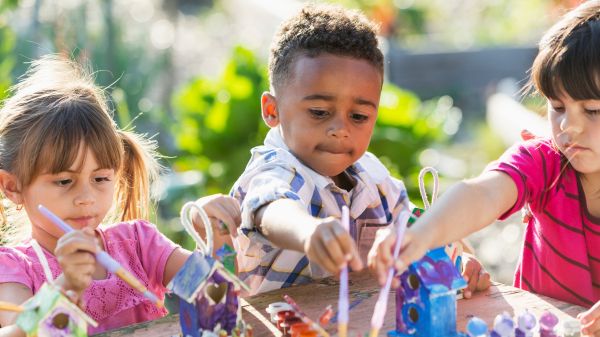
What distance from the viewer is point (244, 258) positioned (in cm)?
230

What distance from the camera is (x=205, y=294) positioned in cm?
163

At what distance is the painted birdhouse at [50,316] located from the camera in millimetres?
1515

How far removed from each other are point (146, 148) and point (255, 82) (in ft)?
7.38

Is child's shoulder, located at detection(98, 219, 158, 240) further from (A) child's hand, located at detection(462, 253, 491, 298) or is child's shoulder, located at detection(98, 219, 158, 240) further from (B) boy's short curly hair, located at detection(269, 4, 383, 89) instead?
(A) child's hand, located at detection(462, 253, 491, 298)

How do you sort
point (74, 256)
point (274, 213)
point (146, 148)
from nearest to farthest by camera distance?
point (74, 256) < point (274, 213) < point (146, 148)

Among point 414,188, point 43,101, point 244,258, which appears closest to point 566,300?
point 244,258

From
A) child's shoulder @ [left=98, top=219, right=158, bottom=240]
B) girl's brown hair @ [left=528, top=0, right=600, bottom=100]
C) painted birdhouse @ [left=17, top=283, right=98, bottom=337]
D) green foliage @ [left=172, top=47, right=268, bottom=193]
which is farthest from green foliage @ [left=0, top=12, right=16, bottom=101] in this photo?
girl's brown hair @ [left=528, top=0, right=600, bottom=100]

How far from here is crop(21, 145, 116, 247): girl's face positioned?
6.64 ft

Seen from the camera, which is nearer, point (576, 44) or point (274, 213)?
point (274, 213)

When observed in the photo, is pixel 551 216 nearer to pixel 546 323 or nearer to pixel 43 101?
pixel 546 323

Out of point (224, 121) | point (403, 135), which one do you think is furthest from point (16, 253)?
point (403, 135)

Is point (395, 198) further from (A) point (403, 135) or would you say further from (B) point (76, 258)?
(A) point (403, 135)

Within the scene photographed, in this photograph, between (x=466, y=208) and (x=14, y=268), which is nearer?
(x=466, y=208)

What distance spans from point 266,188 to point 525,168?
663 millimetres
